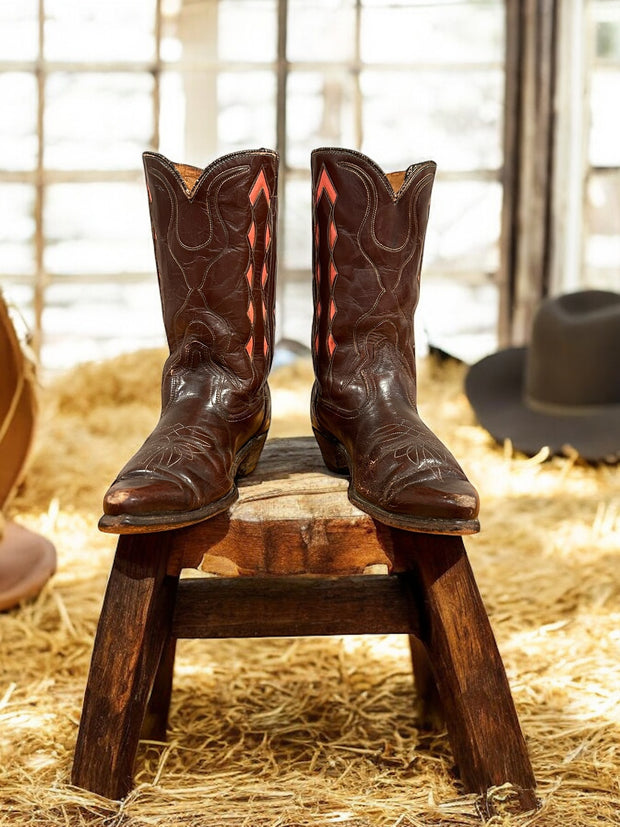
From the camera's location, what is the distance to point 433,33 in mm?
4367

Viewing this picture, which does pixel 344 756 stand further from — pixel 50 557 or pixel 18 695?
pixel 50 557

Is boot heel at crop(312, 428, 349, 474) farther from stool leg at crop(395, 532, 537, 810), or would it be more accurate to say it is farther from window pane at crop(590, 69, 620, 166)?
window pane at crop(590, 69, 620, 166)

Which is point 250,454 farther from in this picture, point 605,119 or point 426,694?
point 605,119

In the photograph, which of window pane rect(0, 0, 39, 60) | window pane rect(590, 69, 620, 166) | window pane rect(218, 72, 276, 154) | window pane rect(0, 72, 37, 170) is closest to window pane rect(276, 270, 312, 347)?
window pane rect(218, 72, 276, 154)

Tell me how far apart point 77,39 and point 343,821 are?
3.92 metres

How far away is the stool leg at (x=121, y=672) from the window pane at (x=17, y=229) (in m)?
3.47

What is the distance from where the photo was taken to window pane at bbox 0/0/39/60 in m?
4.25

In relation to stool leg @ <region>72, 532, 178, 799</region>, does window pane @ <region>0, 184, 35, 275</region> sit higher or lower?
higher

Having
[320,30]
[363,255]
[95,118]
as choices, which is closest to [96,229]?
[95,118]

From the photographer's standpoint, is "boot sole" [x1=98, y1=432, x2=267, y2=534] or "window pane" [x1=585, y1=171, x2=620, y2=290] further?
"window pane" [x1=585, y1=171, x2=620, y2=290]

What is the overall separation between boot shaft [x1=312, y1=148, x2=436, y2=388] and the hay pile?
0.51 meters

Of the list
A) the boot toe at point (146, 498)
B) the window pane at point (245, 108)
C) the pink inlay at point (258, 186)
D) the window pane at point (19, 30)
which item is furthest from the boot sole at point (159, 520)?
the window pane at point (19, 30)

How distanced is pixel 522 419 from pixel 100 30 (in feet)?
8.31

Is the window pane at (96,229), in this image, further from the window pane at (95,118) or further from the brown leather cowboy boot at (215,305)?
the brown leather cowboy boot at (215,305)
